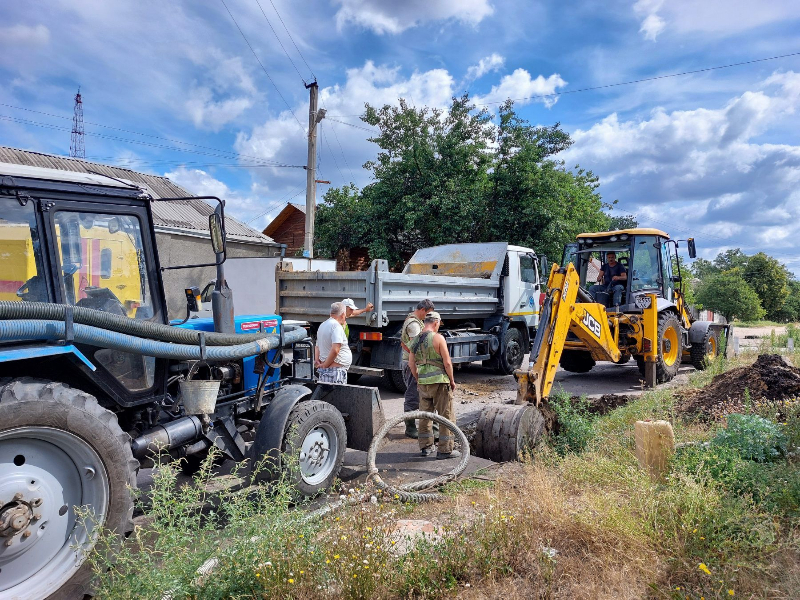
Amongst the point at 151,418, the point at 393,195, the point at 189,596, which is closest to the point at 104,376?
the point at 151,418

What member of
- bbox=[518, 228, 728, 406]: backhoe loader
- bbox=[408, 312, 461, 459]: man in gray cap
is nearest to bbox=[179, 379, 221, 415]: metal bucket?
bbox=[408, 312, 461, 459]: man in gray cap

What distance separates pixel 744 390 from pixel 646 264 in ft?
11.7

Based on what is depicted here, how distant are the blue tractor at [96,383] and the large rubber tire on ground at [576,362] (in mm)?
7885

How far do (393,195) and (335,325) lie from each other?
43.1ft

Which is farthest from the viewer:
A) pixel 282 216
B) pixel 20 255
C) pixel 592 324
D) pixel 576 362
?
pixel 282 216

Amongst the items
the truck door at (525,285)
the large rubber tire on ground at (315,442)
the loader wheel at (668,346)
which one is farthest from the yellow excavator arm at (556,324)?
the truck door at (525,285)

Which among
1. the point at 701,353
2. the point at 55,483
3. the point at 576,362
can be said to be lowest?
the point at 576,362

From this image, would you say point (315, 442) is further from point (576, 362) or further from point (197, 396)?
point (576, 362)

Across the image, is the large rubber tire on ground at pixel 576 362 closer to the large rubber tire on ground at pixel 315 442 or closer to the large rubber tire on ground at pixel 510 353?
the large rubber tire on ground at pixel 510 353

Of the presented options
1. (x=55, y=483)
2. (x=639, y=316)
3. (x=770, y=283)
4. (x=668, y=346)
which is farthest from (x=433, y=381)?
(x=770, y=283)

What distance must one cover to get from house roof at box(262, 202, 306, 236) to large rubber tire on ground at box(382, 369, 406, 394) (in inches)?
738

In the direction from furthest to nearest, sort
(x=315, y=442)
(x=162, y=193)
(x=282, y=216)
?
Answer: 1. (x=282, y=216)
2. (x=162, y=193)
3. (x=315, y=442)

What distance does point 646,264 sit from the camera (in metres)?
10.5

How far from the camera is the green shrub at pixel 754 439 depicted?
4695 mm
